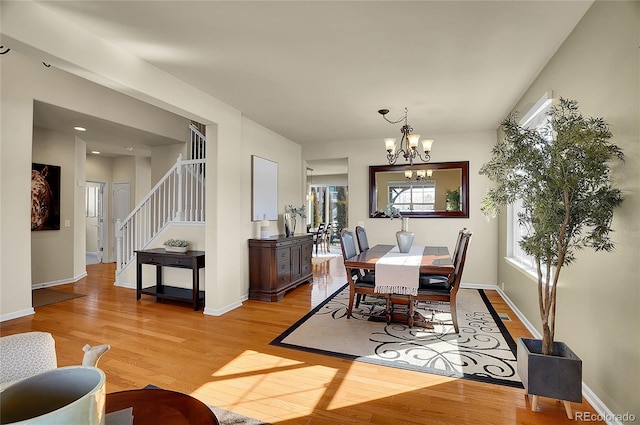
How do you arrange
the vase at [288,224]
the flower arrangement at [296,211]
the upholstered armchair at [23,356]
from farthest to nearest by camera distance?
the flower arrangement at [296,211], the vase at [288,224], the upholstered armchair at [23,356]

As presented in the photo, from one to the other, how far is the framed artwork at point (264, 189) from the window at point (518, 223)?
135 inches

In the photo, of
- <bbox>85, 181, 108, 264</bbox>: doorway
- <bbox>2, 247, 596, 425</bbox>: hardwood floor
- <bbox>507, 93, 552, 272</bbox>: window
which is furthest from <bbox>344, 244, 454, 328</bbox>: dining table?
<bbox>85, 181, 108, 264</bbox>: doorway

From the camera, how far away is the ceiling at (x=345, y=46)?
2.21 meters

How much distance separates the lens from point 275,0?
2107mm

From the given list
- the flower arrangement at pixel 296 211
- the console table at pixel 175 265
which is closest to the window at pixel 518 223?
the flower arrangement at pixel 296 211

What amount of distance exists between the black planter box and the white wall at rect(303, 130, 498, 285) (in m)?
3.50

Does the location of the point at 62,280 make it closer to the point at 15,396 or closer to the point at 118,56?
the point at 118,56

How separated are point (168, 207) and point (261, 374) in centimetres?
369

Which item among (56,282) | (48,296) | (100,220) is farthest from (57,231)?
(100,220)

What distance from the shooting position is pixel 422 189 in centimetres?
577

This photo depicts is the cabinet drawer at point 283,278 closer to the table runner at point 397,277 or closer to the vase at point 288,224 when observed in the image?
the vase at point 288,224

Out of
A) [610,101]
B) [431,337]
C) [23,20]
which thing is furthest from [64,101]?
[610,101]

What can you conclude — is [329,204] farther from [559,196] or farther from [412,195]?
[559,196]

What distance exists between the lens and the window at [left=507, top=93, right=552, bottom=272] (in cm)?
304
